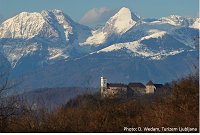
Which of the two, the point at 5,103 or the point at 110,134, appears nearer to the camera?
the point at 110,134

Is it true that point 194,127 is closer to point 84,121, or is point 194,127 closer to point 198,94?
point 198,94

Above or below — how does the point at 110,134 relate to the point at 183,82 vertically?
below

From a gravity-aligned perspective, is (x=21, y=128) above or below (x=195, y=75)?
below

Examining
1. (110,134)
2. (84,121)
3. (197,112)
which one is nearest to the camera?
Result: (110,134)

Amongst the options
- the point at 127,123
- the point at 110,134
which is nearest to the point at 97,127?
the point at 127,123

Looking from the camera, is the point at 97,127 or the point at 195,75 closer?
the point at 97,127

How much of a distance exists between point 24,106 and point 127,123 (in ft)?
7.95

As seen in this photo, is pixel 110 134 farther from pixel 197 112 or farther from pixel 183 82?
pixel 183 82

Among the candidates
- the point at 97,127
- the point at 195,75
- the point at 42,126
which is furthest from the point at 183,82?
the point at 42,126

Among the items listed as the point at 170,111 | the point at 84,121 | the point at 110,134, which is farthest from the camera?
the point at 84,121

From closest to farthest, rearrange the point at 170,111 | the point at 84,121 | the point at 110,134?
the point at 110,134 < the point at 170,111 < the point at 84,121

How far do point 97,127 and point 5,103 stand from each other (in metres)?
2.59

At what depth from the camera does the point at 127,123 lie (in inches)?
514

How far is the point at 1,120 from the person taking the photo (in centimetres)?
1261
